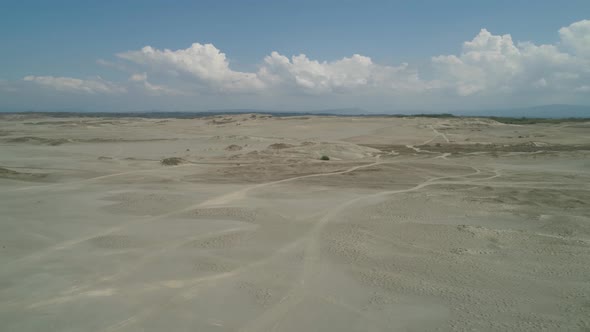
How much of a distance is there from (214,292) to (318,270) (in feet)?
10.6

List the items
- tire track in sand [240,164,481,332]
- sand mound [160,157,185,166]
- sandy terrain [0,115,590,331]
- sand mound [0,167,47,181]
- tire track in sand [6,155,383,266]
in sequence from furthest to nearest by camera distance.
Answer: sand mound [160,157,185,166]
sand mound [0,167,47,181]
tire track in sand [6,155,383,266]
sandy terrain [0,115,590,331]
tire track in sand [240,164,481,332]

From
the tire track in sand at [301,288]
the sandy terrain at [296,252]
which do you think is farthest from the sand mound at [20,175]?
the tire track in sand at [301,288]

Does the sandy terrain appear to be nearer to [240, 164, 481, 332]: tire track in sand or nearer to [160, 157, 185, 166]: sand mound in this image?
[240, 164, 481, 332]: tire track in sand

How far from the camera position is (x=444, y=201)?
61.1 feet

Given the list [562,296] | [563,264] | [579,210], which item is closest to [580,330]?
[562,296]

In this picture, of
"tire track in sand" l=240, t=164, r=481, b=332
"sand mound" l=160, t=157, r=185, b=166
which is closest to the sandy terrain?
"tire track in sand" l=240, t=164, r=481, b=332

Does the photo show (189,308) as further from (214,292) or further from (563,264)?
(563,264)

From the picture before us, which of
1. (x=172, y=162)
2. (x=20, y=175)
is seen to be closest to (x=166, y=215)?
(x=20, y=175)

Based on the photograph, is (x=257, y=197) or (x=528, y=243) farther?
Result: (x=257, y=197)

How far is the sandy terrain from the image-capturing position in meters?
8.75

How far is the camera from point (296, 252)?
12609 mm

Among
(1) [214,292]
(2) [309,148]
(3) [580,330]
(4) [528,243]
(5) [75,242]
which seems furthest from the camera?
(2) [309,148]

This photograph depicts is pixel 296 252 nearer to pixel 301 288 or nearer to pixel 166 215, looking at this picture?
pixel 301 288

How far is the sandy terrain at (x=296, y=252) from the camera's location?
8.75 m
